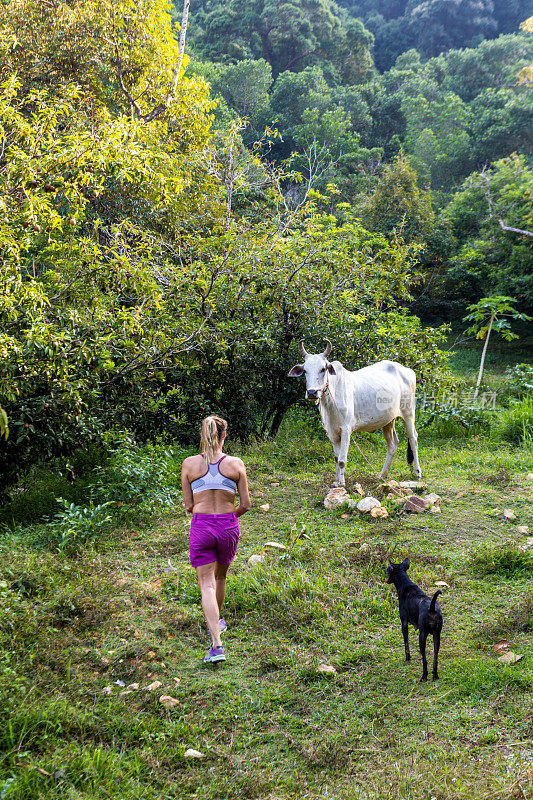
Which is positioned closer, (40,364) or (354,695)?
(354,695)

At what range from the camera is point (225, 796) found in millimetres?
2721

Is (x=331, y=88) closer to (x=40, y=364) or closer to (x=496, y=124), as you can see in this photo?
(x=496, y=124)

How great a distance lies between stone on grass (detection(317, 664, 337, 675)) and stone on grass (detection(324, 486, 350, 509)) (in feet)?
9.25

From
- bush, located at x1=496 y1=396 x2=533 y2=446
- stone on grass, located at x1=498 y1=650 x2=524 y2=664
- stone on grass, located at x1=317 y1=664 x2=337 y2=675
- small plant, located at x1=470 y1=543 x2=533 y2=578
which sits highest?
stone on grass, located at x1=498 y1=650 x2=524 y2=664

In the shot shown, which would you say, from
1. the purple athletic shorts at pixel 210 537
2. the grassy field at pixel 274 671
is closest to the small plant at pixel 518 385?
the grassy field at pixel 274 671

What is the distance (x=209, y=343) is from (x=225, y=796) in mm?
6559

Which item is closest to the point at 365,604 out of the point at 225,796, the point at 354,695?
the point at 354,695

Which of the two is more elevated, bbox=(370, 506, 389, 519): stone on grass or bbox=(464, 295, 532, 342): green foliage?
bbox=(464, 295, 532, 342): green foliage

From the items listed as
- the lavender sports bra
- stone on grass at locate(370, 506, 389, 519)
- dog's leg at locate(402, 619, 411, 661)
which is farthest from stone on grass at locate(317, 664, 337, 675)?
stone on grass at locate(370, 506, 389, 519)

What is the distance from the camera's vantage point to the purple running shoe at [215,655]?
12.2ft

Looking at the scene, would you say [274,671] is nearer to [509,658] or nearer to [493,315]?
[509,658]

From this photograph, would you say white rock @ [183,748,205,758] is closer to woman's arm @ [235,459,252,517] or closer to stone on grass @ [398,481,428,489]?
woman's arm @ [235,459,252,517]

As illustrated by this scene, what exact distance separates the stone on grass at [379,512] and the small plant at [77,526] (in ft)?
8.69

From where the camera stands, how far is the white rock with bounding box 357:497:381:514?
6.20 meters
